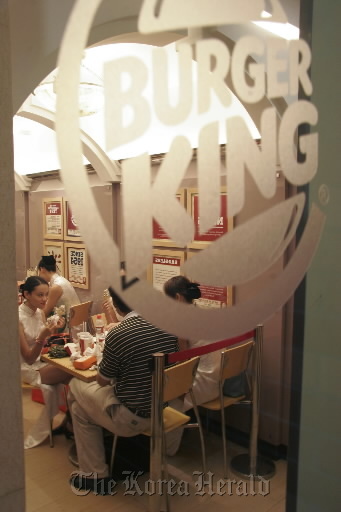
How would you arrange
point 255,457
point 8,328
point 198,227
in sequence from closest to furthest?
point 8,328 < point 198,227 < point 255,457

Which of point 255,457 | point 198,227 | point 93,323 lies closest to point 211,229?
point 198,227

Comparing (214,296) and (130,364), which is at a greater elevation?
(214,296)

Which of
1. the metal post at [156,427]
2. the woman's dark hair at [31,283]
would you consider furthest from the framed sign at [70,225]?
the metal post at [156,427]

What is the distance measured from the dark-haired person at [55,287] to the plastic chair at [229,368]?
764 millimetres

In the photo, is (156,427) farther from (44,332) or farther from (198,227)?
(198,227)

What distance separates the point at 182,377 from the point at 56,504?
0.64 metres

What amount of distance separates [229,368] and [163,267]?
1175 millimetres

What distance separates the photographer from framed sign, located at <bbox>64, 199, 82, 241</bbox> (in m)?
1.00

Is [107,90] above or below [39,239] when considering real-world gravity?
above

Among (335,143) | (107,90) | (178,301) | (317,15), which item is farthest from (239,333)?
(317,15)

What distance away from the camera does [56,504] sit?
156 centimetres

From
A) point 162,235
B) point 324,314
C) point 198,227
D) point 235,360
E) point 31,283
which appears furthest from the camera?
point 235,360

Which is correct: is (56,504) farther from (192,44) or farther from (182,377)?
(192,44)

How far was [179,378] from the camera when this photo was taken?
179 centimetres
